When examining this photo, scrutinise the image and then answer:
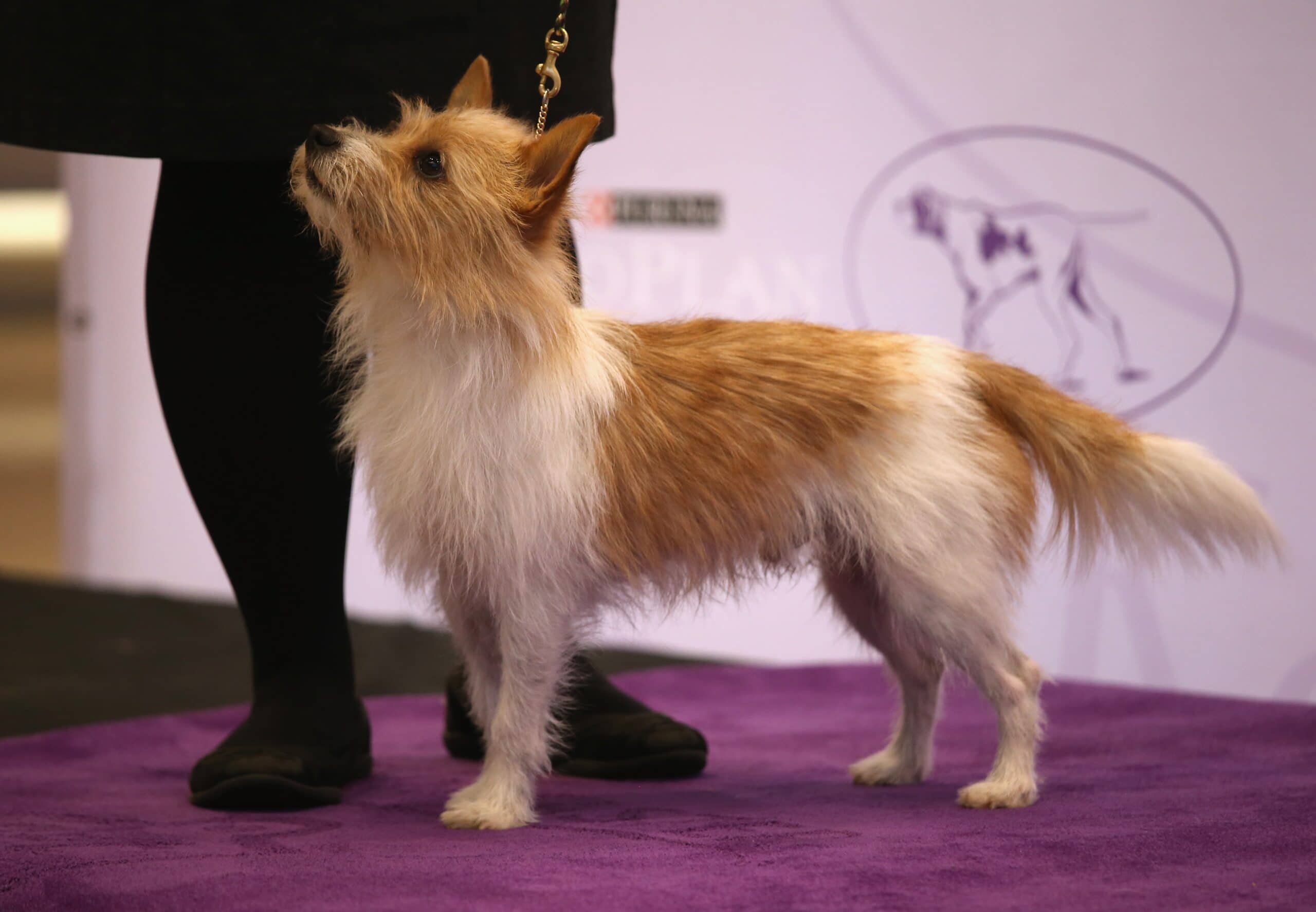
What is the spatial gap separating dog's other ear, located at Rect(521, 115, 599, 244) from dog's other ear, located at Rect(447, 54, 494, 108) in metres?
0.20

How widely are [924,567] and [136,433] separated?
3688 mm

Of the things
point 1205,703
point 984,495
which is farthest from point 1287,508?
point 984,495

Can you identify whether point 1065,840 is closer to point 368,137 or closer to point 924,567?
point 924,567

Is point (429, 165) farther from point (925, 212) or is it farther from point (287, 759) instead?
point (925, 212)

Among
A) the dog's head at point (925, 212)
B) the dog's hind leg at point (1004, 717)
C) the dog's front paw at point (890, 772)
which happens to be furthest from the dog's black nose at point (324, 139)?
the dog's head at point (925, 212)

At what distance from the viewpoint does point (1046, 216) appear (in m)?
3.34

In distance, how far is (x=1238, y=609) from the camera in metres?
3.17

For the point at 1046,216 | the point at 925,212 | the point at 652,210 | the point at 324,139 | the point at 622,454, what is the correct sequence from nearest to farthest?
the point at 324,139
the point at 622,454
the point at 1046,216
the point at 925,212
the point at 652,210

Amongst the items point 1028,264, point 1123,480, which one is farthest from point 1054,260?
point 1123,480

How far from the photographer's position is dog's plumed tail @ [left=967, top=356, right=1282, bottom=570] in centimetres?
208

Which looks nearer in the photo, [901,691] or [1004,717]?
[1004,717]

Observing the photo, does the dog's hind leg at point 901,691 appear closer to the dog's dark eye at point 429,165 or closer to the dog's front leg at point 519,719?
the dog's front leg at point 519,719

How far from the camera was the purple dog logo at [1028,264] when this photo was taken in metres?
3.29

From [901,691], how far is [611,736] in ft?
1.65
